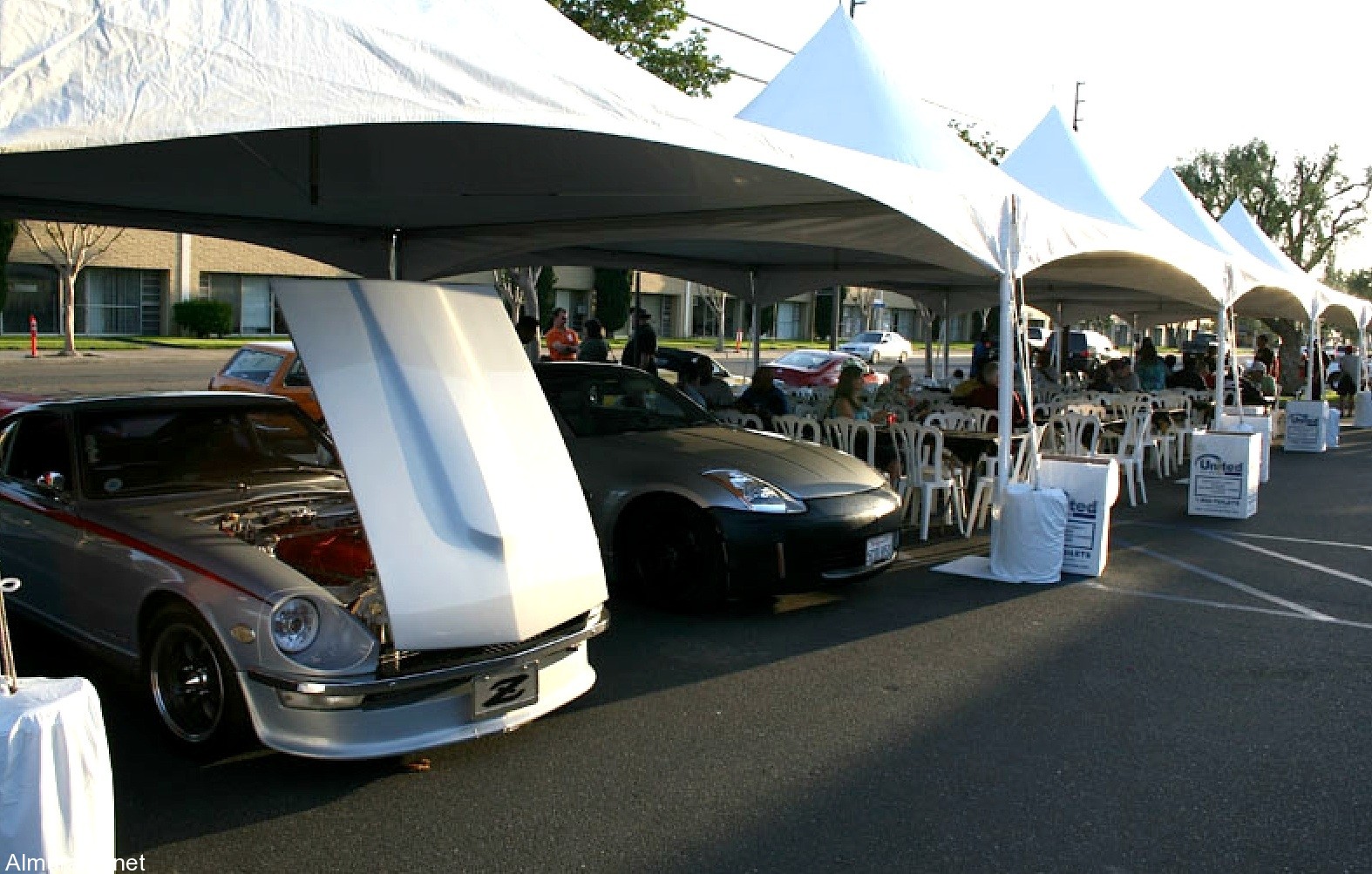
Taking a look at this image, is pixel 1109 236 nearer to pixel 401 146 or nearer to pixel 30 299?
pixel 401 146

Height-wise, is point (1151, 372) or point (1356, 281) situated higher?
point (1356, 281)

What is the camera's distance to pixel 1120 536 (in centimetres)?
937

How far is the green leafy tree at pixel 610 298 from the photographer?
45.6 metres

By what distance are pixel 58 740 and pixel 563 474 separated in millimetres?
2264

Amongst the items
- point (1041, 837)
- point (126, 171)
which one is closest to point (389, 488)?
point (1041, 837)

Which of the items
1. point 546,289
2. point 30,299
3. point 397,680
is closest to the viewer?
point 397,680

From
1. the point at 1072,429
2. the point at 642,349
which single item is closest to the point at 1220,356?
the point at 1072,429

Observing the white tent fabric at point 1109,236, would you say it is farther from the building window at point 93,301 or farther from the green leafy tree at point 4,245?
the building window at point 93,301

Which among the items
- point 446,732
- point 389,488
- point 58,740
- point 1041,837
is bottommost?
point 1041,837

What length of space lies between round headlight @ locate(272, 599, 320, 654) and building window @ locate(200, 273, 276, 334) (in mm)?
35347

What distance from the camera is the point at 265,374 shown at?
11250 millimetres

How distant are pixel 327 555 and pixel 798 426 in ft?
18.4

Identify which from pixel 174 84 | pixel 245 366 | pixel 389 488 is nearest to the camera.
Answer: pixel 174 84

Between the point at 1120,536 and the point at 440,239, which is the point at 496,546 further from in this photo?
the point at 1120,536
